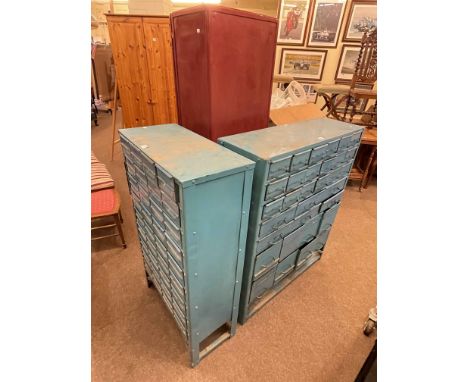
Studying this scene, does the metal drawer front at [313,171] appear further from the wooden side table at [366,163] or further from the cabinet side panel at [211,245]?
the wooden side table at [366,163]

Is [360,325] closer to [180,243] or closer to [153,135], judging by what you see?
[180,243]

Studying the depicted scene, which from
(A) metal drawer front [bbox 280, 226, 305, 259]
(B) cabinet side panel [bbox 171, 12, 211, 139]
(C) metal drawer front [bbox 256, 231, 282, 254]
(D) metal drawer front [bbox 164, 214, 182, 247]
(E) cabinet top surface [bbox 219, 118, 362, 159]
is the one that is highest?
(B) cabinet side panel [bbox 171, 12, 211, 139]

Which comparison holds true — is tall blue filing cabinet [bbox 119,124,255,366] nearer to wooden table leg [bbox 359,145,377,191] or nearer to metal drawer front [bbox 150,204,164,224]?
metal drawer front [bbox 150,204,164,224]

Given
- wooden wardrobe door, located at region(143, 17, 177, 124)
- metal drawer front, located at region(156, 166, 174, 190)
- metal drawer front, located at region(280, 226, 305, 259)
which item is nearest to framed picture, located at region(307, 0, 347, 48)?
wooden wardrobe door, located at region(143, 17, 177, 124)

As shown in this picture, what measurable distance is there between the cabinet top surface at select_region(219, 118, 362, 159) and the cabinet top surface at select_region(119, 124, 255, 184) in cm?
11

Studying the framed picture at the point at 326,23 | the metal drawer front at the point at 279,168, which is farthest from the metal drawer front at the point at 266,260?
the framed picture at the point at 326,23

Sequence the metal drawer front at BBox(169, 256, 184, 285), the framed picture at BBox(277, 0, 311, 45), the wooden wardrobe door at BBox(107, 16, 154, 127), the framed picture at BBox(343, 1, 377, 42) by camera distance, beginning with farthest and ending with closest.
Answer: the framed picture at BBox(277, 0, 311, 45)
the framed picture at BBox(343, 1, 377, 42)
the wooden wardrobe door at BBox(107, 16, 154, 127)
the metal drawer front at BBox(169, 256, 184, 285)

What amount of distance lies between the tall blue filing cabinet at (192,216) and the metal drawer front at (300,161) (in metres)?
0.25

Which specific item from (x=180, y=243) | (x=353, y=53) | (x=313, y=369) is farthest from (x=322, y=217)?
(x=353, y=53)

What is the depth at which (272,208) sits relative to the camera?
1.07 metres

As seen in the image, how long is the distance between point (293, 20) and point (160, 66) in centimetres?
248

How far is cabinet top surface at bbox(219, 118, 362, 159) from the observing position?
3.22 feet

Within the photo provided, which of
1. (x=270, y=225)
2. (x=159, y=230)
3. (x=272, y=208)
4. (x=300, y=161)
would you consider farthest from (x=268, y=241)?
(x=159, y=230)

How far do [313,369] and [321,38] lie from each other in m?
4.42
